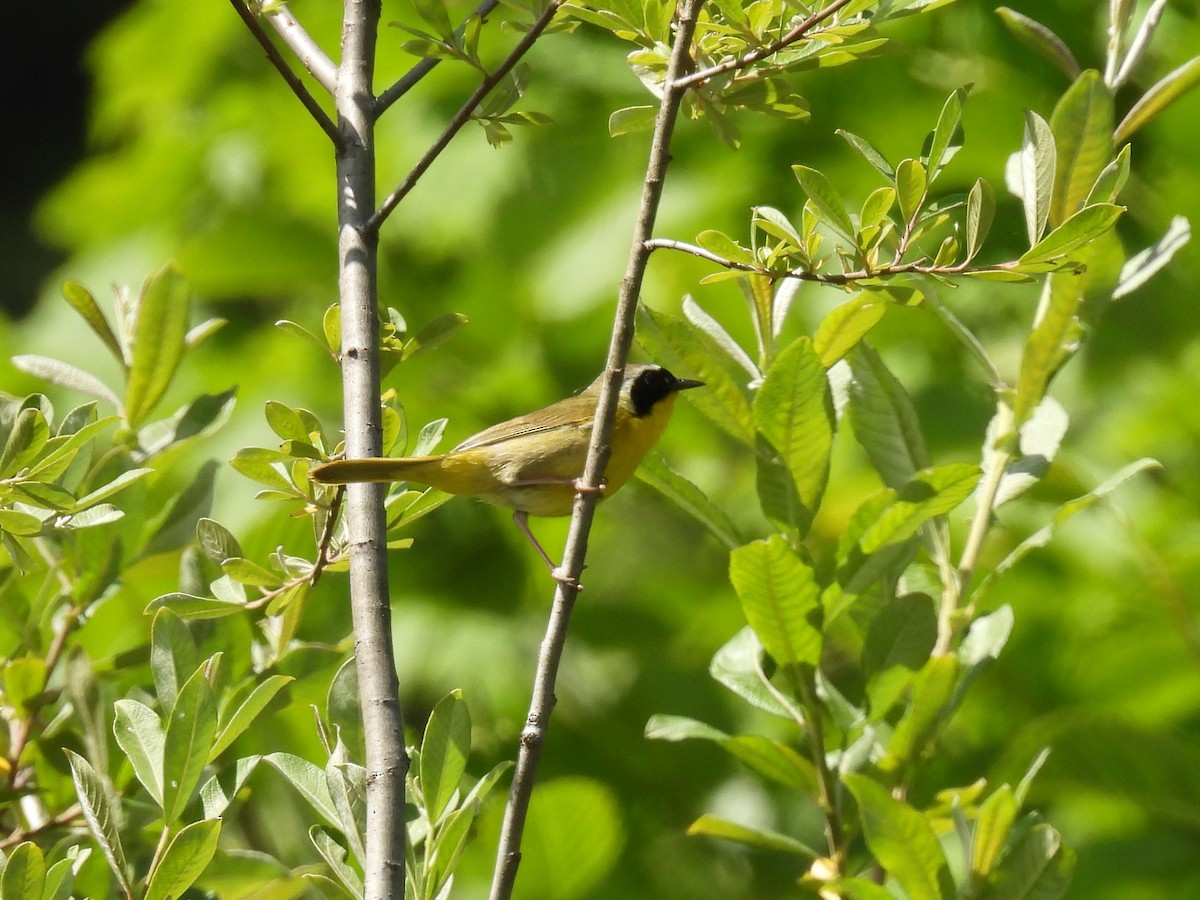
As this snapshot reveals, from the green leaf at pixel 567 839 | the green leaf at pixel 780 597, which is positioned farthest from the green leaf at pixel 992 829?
the green leaf at pixel 567 839

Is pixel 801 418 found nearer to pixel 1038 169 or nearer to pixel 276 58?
pixel 1038 169

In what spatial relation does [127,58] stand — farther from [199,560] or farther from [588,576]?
[199,560]

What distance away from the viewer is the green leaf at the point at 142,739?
1362mm

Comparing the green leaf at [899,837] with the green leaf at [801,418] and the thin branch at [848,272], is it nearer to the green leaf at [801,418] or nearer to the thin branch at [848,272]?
the green leaf at [801,418]

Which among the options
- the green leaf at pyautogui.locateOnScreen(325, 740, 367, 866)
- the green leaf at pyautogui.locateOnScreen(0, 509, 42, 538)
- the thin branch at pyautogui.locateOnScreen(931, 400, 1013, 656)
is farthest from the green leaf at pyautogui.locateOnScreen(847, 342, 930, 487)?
the green leaf at pyautogui.locateOnScreen(0, 509, 42, 538)

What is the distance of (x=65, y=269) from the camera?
4473 mm

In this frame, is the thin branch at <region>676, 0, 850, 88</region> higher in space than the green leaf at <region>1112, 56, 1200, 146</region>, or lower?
higher

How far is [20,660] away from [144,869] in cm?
31

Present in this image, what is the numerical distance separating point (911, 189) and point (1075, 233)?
0.50ft

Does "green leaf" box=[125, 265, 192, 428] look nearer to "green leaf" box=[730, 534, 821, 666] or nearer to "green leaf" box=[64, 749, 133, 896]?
"green leaf" box=[64, 749, 133, 896]

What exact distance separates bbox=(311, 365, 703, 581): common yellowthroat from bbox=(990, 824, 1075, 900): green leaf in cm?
125

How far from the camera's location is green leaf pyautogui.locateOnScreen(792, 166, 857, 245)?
1227mm

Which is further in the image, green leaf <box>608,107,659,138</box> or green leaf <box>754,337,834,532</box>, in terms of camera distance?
green leaf <box>754,337,834,532</box>

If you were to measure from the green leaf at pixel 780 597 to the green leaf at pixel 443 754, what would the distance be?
1.12 feet
